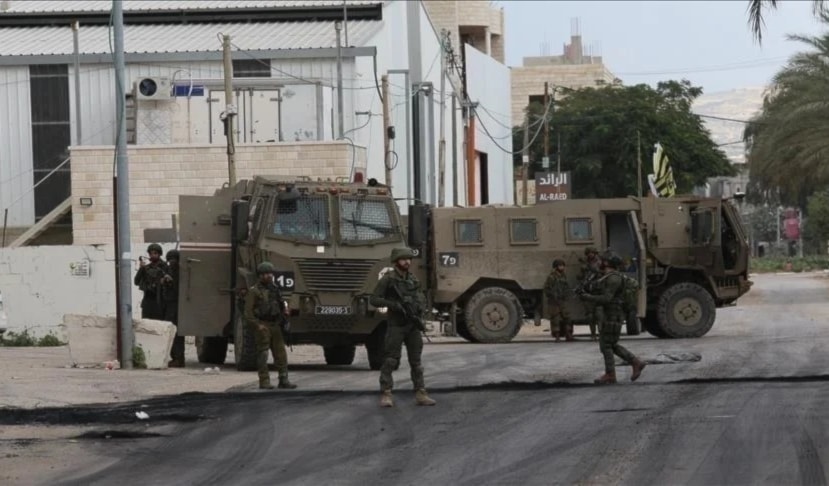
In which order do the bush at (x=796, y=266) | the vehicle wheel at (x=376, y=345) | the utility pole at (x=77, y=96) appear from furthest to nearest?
the bush at (x=796, y=266)
the utility pole at (x=77, y=96)
the vehicle wheel at (x=376, y=345)

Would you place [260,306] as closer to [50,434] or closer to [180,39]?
[50,434]

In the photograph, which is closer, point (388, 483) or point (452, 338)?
point (388, 483)

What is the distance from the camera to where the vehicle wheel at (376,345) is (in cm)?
2098

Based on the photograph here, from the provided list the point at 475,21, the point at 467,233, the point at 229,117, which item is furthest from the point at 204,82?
the point at 475,21

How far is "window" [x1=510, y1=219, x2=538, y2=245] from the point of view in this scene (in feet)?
94.5

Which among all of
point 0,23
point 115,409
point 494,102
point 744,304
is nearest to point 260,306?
point 115,409

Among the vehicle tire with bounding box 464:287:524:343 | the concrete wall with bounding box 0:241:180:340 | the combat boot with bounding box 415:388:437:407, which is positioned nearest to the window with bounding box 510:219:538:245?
the vehicle tire with bounding box 464:287:524:343

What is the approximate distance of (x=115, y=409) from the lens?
15.8 m

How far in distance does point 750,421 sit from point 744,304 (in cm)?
3308

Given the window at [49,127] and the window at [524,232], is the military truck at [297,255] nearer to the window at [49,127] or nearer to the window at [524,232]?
the window at [524,232]

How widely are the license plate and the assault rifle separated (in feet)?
16.0

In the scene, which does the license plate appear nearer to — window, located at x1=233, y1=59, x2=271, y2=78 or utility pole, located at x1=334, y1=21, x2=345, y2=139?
utility pole, located at x1=334, y1=21, x2=345, y2=139

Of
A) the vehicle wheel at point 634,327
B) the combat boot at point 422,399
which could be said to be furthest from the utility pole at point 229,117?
the combat boot at point 422,399

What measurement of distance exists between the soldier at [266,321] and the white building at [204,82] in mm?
20423
